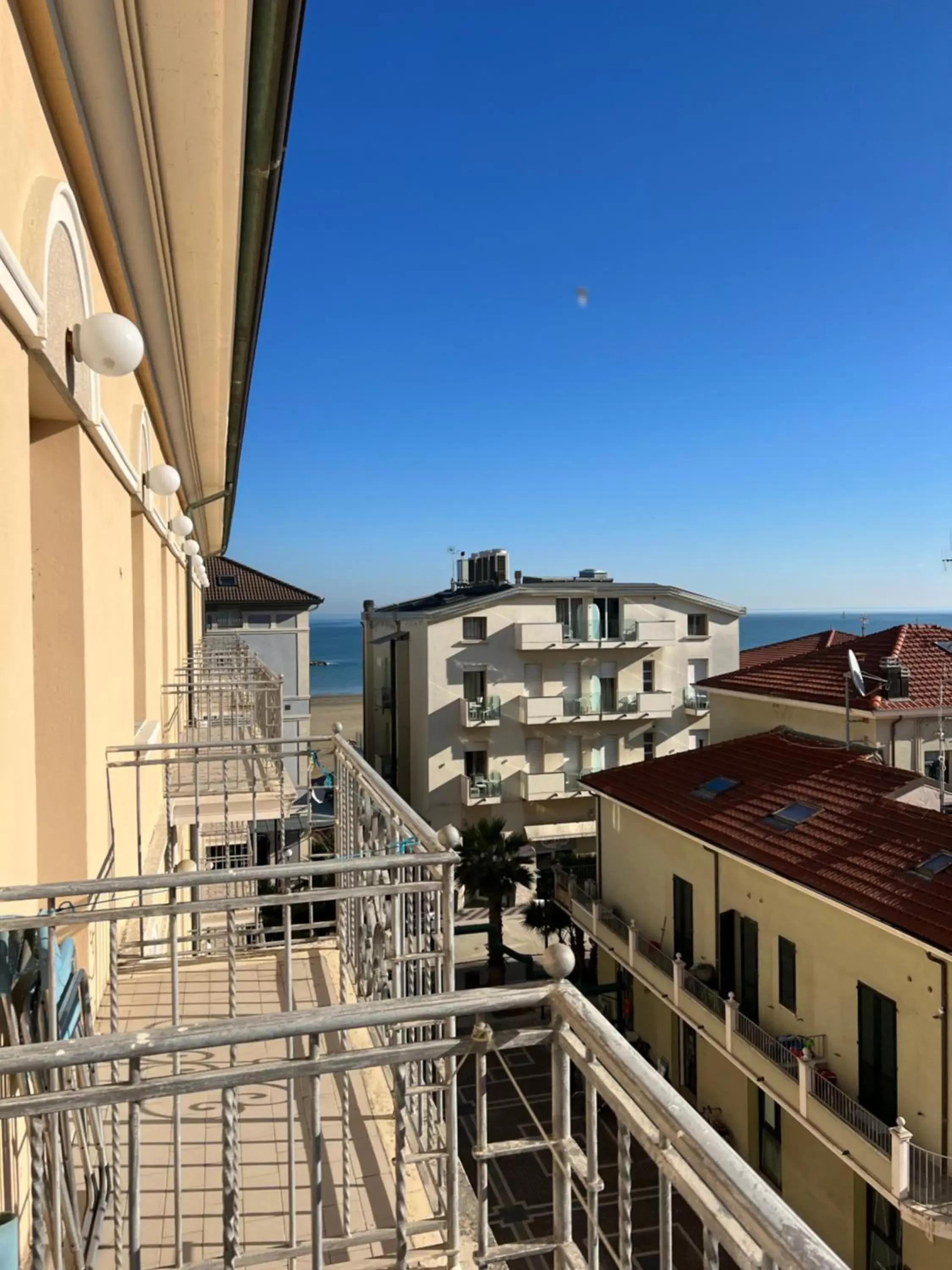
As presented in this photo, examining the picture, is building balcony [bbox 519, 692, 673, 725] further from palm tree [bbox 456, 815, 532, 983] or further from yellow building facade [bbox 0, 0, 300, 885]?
yellow building facade [bbox 0, 0, 300, 885]

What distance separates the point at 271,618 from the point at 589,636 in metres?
13.0

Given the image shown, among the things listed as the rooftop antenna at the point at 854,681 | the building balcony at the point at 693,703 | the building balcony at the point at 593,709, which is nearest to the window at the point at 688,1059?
the rooftop antenna at the point at 854,681

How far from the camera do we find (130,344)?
3.46 meters

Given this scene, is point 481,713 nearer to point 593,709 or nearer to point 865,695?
point 593,709

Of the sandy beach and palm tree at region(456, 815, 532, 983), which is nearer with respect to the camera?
palm tree at region(456, 815, 532, 983)

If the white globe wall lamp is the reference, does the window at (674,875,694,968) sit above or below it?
below

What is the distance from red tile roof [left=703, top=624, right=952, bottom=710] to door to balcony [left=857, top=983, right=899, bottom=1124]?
5.94 metres

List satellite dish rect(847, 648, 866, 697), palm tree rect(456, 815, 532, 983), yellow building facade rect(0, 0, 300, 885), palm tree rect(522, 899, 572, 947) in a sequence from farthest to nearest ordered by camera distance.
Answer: palm tree rect(522, 899, 572, 947)
palm tree rect(456, 815, 532, 983)
satellite dish rect(847, 648, 866, 697)
yellow building facade rect(0, 0, 300, 885)

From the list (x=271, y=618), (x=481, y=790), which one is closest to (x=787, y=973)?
(x=481, y=790)

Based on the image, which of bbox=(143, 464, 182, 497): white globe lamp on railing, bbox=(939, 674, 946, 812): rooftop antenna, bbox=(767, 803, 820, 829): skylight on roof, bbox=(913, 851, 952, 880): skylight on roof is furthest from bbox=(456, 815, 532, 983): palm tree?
bbox=(143, 464, 182, 497): white globe lamp on railing

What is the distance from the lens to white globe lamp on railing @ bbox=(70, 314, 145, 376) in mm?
3408

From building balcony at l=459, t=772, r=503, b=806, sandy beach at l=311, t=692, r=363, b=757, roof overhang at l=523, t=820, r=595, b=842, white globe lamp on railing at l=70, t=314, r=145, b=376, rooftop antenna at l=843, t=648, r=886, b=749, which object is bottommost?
sandy beach at l=311, t=692, r=363, b=757

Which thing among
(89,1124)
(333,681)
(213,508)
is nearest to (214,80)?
(89,1124)

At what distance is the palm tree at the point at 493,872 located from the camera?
18266 mm
